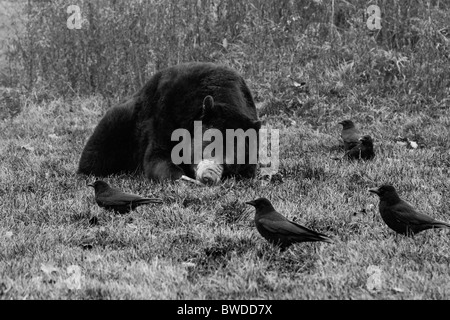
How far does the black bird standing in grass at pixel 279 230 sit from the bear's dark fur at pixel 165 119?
230cm

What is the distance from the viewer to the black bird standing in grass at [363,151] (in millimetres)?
7891

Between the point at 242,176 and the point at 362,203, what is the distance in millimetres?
1642

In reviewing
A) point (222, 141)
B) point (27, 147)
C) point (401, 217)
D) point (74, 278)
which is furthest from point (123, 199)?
point (27, 147)

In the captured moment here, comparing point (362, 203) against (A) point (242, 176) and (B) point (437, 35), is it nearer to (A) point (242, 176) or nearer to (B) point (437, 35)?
(A) point (242, 176)

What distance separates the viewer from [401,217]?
4785mm

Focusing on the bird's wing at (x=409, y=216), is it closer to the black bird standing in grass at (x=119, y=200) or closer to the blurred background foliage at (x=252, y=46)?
the black bird standing in grass at (x=119, y=200)

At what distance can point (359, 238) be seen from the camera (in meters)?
4.94

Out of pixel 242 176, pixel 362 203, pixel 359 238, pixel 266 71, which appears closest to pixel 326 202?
pixel 362 203

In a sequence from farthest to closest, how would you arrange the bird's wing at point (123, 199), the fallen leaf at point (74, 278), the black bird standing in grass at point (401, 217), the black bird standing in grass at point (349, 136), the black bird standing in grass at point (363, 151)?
the black bird standing in grass at point (349, 136) < the black bird standing in grass at point (363, 151) < the bird's wing at point (123, 199) < the black bird standing in grass at point (401, 217) < the fallen leaf at point (74, 278)

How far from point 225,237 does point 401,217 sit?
1.22m

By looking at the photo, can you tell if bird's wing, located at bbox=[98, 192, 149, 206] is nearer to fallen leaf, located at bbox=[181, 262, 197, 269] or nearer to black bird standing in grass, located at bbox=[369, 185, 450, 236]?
fallen leaf, located at bbox=[181, 262, 197, 269]

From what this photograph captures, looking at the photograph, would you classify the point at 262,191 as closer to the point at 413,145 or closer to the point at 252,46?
the point at 413,145

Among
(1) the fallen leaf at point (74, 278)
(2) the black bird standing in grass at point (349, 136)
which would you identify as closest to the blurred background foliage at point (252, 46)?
(2) the black bird standing in grass at point (349, 136)

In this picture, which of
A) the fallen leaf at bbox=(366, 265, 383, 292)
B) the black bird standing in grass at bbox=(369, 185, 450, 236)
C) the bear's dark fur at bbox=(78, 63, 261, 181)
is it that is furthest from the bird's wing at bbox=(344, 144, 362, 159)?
the fallen leaf at bbox=(366, 265, 383, 292)
